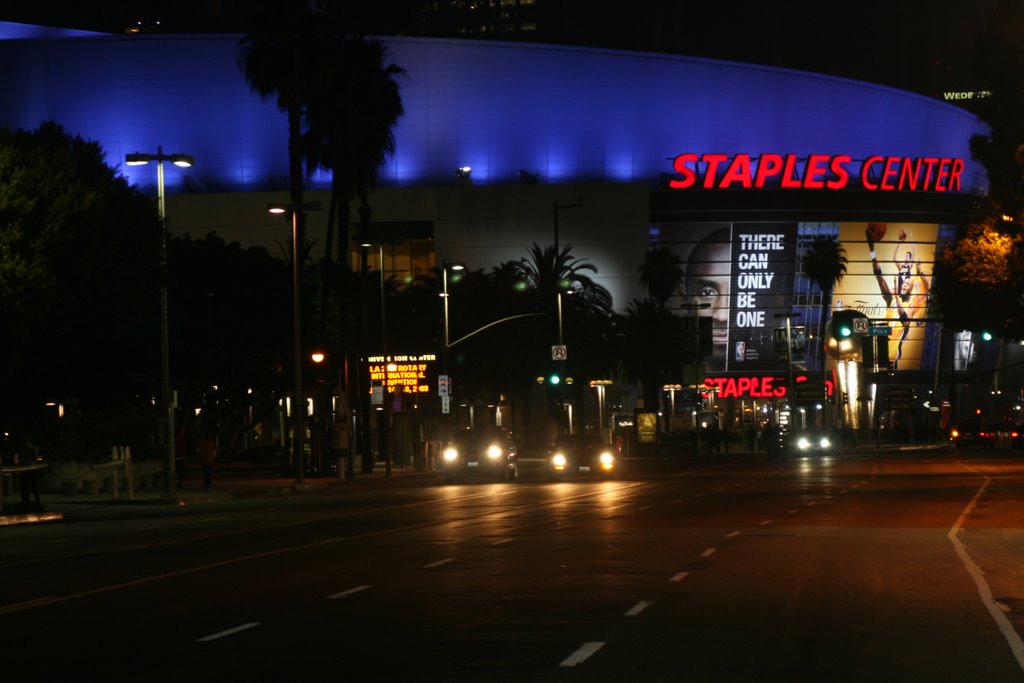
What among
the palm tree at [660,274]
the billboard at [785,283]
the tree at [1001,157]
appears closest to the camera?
the tree at [1001,157]

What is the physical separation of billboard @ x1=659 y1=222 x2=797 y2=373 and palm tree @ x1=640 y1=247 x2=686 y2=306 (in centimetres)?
515

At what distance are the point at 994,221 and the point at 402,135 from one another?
86589 mm

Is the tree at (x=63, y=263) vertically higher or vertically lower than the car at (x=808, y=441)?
higher

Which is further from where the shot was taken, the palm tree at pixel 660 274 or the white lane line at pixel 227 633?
the palm tree at pixel 660 274

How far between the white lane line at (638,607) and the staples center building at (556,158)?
4526 inches

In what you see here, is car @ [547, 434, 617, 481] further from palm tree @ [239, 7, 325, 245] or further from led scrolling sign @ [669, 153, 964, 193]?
led scrolling sign @ [669, 153, 964, 193]

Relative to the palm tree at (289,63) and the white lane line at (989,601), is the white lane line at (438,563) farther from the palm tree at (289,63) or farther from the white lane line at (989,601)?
the palm tree at (289,63)

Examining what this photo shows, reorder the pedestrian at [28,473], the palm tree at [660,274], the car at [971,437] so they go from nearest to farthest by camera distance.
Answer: the pedestrian at [28,473] → the car at [971,437] → the palm tree at [660,274]

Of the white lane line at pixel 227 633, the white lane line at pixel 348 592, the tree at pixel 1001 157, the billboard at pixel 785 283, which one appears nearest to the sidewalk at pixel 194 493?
the white lane line at pixel 348 592

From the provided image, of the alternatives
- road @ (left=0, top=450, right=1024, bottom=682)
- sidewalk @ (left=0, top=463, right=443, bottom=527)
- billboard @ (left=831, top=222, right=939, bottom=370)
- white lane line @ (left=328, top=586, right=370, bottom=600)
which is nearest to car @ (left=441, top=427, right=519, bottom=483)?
sidewalk @ (left=0, top=463, right=443, bottom=527)

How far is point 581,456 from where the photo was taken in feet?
209

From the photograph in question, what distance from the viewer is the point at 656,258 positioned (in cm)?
13188

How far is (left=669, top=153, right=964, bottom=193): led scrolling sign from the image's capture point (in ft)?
451

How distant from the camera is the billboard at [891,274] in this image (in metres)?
144
